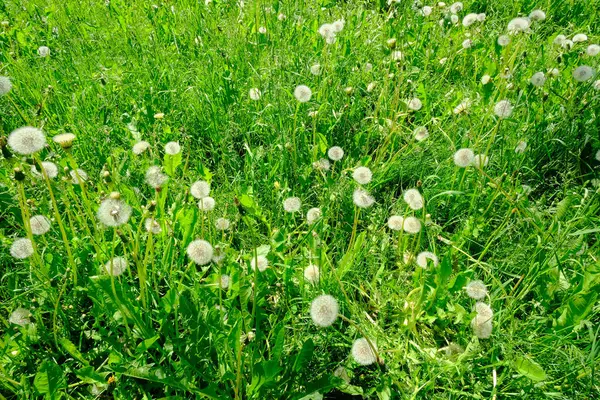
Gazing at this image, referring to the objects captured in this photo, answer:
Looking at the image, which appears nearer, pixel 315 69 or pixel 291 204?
pixel 291 204

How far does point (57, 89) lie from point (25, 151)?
49.4 inches

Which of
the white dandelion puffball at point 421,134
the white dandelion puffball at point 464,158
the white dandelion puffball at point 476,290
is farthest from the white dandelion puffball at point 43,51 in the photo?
the white dandelion puffball at point 476,290

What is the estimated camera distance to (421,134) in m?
2.03

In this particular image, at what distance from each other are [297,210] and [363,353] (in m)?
0.60

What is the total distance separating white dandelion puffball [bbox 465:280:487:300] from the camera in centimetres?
135

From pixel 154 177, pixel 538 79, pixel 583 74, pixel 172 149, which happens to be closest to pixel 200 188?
pixel 154 177

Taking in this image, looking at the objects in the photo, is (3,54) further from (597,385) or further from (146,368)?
(597,385)

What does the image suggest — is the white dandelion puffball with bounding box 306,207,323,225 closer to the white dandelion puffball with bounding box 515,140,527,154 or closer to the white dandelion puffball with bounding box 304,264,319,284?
the white dandelion puffball with bounding box 304,264,319,284

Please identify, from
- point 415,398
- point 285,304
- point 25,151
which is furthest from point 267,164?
point 415,398

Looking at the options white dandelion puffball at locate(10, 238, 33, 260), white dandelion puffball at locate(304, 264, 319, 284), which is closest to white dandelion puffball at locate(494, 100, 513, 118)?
white dandelion puffball at locate(304, 264, 319, 284)

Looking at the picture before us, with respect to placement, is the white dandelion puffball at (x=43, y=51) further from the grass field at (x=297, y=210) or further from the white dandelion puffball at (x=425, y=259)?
the white dandelion puffball at (x=425, y=259)

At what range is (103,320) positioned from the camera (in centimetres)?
136

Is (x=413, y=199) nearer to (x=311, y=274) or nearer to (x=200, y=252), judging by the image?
(x=311, y=274)

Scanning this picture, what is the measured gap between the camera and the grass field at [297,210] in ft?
4.07
